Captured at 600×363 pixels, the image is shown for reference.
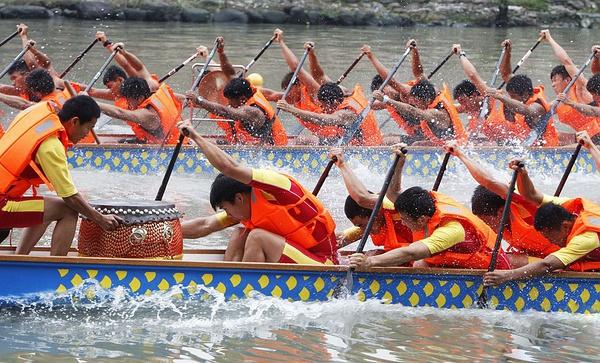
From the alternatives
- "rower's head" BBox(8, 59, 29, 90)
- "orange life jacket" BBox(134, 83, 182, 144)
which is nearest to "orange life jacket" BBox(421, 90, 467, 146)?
"orange life jacket" BBox(134, 83, 182, 144)

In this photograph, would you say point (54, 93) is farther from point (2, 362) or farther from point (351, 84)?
point (351, 84)

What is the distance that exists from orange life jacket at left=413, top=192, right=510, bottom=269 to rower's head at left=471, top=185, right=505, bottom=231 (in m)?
0.27

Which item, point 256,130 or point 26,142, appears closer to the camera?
point 26,142

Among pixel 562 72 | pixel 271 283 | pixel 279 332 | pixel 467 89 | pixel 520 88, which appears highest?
pixel 562 72

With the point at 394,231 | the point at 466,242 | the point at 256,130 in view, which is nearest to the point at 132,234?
the point at 394,231

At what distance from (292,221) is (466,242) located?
106 centimetres

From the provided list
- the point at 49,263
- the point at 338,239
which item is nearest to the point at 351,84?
the point at 338,239

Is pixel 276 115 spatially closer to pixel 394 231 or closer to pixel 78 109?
pixel 394 231

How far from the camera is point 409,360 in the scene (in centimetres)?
711

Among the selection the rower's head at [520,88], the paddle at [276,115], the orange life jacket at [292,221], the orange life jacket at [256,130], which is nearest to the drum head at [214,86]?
the orange life jacket at [256,130]

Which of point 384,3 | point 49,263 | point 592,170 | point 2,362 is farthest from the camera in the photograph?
point 384,3

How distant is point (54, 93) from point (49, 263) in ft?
16.1

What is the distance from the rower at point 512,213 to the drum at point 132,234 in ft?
6.02

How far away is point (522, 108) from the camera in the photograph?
12.5 m
